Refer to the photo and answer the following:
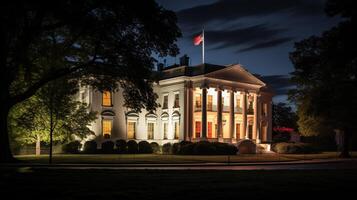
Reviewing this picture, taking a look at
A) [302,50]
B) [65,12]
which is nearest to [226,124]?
[302,50]

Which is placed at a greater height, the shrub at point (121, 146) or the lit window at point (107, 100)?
the lit window at point (107, 100)

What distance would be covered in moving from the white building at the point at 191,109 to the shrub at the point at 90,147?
9.46 ft

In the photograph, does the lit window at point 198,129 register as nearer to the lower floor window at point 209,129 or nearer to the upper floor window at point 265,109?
the lower floor window at point 209,129

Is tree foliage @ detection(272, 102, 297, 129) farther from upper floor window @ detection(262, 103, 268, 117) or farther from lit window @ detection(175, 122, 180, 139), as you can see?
lit window @ detection(175, 122, 180, 139)

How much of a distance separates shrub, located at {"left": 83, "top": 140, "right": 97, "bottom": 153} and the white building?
2.88 m

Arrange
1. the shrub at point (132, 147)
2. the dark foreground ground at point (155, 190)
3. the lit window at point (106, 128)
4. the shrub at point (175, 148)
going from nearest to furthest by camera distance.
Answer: the dark foreground ground at point (155, 190) < the shrub at point (175, 148) < the shrub at point (132, 147) < the lit window at point (106, 128)

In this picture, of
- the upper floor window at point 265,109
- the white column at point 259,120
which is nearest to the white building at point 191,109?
the white column at point 259,120

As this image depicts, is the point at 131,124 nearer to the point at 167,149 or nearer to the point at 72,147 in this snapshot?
the point at 167,149

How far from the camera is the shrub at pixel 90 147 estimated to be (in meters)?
54.5

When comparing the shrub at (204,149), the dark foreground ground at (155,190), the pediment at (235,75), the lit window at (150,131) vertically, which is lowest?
the dark foreground ground at (155,190)

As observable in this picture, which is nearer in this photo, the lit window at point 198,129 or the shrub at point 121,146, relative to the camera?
the shrub at point 121,146

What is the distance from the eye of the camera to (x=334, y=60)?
26.3m

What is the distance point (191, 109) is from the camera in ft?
197

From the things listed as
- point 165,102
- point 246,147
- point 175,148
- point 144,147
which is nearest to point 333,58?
point 175,148
